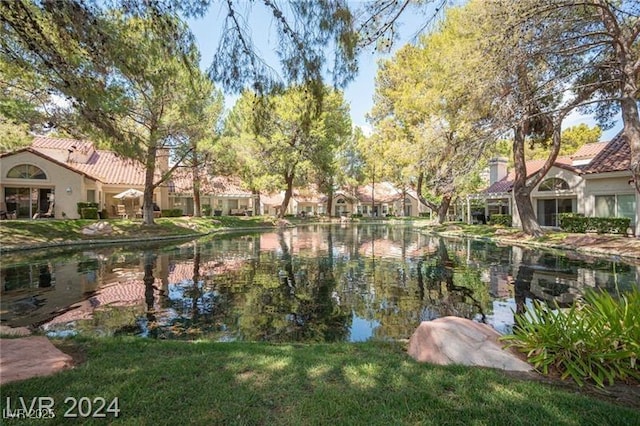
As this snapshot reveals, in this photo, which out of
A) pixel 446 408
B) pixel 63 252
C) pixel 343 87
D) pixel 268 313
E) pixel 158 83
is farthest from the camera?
pixel 63 252

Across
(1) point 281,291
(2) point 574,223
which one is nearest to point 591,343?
(1) point 281,291

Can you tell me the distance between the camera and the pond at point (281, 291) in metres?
6.15

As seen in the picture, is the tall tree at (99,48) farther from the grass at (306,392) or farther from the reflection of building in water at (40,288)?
the grass at (306,392)

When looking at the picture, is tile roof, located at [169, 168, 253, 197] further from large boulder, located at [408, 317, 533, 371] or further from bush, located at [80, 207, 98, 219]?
large boulder, located at [408, 317, 533, 371]

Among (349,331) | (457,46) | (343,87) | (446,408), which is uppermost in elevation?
(457,46)

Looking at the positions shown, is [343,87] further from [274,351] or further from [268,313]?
[268,313]

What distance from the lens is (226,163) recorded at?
2727 cm

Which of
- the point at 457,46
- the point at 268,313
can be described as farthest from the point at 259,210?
the point at 268,313

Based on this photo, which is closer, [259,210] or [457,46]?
[457,46]

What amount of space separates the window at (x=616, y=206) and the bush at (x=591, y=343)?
18976 millimetres

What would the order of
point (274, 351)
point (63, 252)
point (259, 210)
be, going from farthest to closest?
point (259, 210)
point (63, 252)
point (274, 351)

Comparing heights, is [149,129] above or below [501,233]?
above

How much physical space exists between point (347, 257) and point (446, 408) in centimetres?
1191

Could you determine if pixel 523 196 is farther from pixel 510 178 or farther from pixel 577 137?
pixel 577 137
